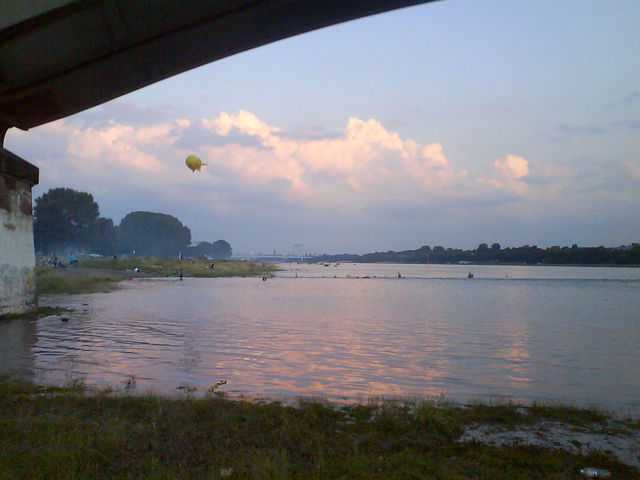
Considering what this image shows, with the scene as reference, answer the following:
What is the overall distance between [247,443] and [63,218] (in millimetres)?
106268

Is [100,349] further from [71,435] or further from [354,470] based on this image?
[354,470]

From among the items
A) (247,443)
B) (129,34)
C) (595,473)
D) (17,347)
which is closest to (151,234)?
(17,347)

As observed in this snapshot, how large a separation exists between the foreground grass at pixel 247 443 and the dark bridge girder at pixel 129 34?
7.59 metres

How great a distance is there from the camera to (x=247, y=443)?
567cm

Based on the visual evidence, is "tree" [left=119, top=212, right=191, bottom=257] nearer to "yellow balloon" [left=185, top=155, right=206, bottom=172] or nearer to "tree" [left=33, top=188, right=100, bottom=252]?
"tree" [left=33, top=188, right=100, bottom=252]

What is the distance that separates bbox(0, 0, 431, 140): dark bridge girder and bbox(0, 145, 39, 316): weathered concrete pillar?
8.29ft

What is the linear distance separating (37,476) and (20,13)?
368 inches

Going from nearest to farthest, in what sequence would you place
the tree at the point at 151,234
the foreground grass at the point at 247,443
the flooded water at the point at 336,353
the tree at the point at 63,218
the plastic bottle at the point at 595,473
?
1. the foreground grass at the point at 247,443
2. the plastic bottle at the point at 595,473
3. the flooded water at the point at 336,353
4. the tree at the point at 63,218
5. the tree at the point at 151,234

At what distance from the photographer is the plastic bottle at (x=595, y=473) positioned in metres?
5.05

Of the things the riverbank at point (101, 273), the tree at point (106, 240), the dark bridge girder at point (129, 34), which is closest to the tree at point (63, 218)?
the tree at point (106, 240)

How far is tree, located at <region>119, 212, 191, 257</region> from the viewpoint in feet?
477

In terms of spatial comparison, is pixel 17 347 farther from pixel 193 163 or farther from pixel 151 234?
pixel 151 234

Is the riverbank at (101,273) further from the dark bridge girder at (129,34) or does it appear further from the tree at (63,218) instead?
the tree at (63,218)

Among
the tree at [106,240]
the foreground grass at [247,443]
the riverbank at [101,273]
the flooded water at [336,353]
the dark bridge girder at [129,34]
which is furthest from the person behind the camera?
the tree at [106,240]
